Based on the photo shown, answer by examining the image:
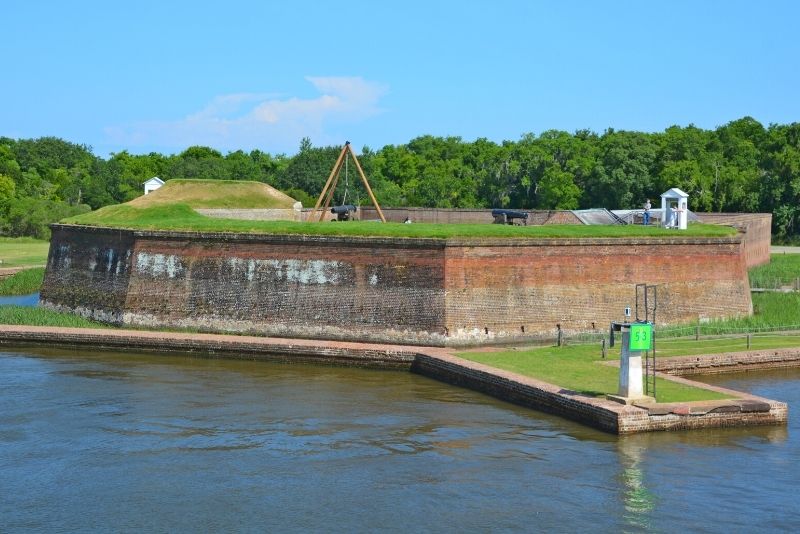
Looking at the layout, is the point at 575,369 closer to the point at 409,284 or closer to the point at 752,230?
the point at 409,284

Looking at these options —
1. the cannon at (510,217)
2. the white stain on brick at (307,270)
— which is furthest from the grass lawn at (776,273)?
the white stain on brick at (307,270)

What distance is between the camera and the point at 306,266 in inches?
1061

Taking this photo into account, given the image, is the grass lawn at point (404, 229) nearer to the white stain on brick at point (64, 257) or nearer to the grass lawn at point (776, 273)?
the white stain on brick at point (64, 257)

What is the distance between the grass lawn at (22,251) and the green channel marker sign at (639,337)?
106ft

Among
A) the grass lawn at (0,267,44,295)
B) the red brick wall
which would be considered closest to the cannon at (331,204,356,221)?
the grass lawn at (0,267,44,295)

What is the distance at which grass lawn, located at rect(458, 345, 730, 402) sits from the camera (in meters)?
19.0

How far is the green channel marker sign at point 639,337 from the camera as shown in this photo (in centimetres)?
1756

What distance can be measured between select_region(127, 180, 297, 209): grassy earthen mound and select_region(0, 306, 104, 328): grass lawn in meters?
11.6

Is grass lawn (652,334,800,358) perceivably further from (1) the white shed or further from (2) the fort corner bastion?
(1) the white shed

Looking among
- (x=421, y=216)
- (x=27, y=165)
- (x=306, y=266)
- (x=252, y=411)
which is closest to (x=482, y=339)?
(x=306, y=266)

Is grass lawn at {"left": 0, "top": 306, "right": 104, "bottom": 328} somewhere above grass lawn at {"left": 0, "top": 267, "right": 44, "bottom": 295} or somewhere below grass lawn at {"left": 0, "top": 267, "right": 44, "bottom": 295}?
below

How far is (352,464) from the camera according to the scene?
16.0 m

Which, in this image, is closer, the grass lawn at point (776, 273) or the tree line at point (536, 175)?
the grass lawn at point (776, 273)

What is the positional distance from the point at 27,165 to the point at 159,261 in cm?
6143
